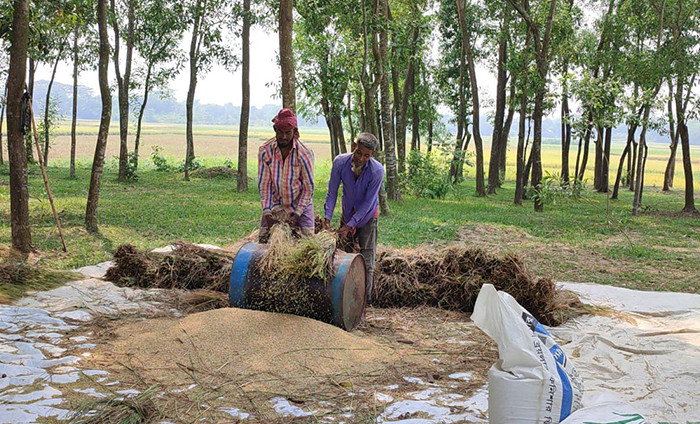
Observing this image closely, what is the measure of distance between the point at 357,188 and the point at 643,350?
8.48 ft

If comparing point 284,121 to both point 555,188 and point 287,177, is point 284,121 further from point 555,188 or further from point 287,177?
point 555,188

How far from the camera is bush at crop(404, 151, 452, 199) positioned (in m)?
18.9

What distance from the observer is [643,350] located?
4.96 metres

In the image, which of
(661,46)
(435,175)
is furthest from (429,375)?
(435,175)


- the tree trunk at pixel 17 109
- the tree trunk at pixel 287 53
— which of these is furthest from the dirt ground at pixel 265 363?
the tree trunk at pixel 287 53

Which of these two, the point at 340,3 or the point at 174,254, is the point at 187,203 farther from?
the point at 174,254

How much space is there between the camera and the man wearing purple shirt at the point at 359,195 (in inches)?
222

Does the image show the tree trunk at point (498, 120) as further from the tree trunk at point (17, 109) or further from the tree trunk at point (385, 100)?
the tree trunk at point (17, 109)

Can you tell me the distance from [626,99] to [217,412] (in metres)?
11.0

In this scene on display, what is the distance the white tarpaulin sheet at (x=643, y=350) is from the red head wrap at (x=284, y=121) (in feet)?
9.23

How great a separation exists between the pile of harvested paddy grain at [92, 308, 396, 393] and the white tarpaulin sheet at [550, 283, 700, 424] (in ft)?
4.91

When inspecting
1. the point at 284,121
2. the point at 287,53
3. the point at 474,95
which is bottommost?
the point at 284,121

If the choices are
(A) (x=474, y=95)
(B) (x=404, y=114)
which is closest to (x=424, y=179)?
(A) (x=474, y=95)

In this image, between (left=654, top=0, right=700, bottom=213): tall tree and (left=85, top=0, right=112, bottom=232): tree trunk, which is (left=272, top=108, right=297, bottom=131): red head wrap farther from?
(left=654, top=0, right=700, bottom=213): tall tree
